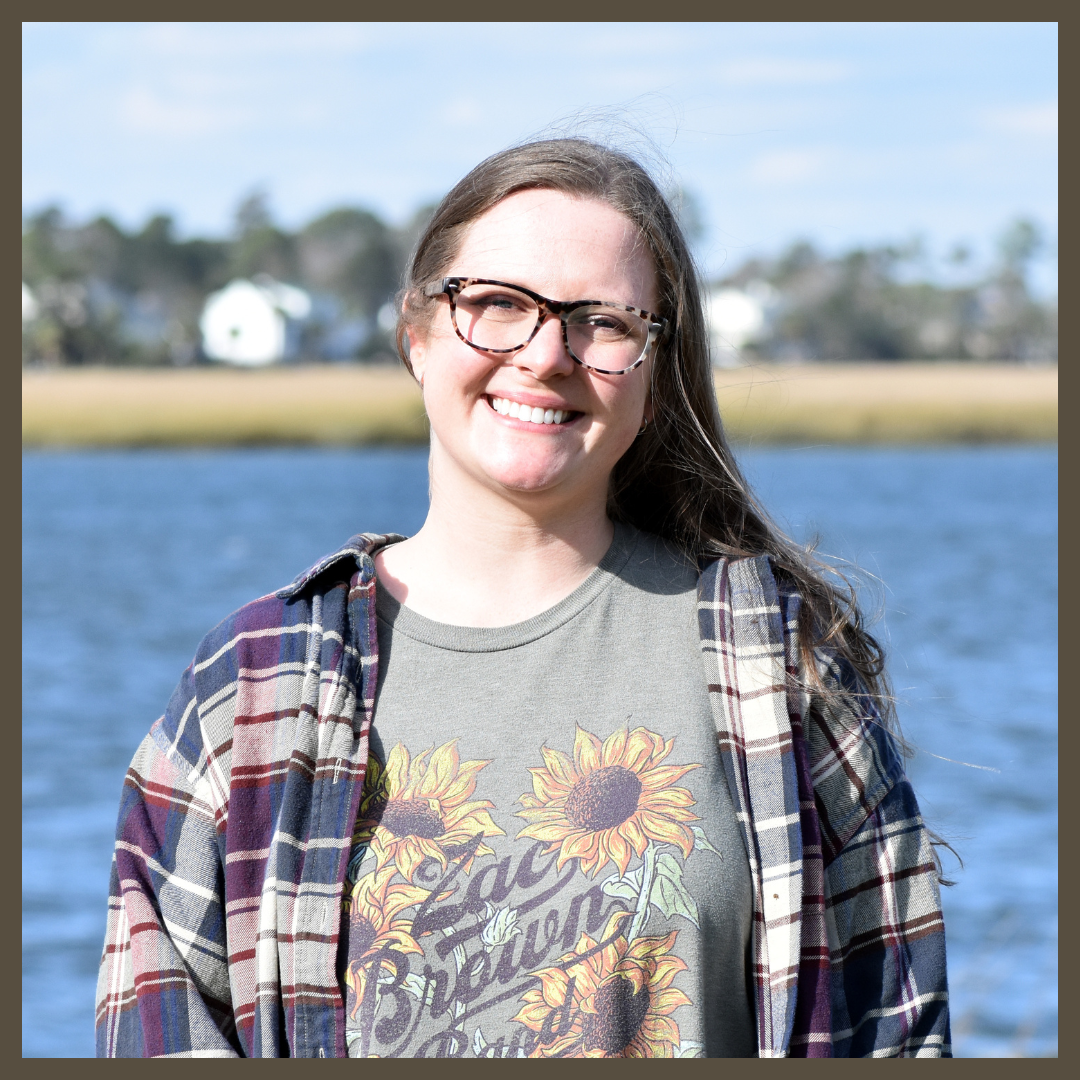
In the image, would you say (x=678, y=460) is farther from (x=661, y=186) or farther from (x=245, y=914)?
(x=245, y=914)

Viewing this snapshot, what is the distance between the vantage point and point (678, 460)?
91.7 inches

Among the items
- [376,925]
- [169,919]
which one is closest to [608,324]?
[376,925]

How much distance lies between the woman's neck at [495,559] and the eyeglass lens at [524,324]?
223 millimetres

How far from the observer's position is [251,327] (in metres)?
70.9

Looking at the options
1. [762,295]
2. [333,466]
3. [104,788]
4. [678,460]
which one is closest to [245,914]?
[678,460]

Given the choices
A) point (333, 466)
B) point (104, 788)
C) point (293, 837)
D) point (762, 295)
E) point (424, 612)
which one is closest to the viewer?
point (293, 837)

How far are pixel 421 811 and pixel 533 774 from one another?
0.17 meters

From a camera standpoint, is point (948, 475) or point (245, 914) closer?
point (245, 914)

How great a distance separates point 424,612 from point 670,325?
23.2 inches

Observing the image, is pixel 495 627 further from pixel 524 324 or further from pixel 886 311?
pixel 886 311

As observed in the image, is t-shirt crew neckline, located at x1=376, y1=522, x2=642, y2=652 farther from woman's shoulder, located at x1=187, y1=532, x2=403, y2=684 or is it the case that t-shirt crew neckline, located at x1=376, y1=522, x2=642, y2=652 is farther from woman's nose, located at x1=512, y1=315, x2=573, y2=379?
woman's nose, located at x1=512, y1=315, x2=573, y2=379

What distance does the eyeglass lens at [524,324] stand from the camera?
2.04 meters

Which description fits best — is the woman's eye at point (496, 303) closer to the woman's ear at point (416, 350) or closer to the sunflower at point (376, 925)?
the woman's ear at point (416, 350)

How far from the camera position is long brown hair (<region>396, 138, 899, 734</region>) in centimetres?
211
